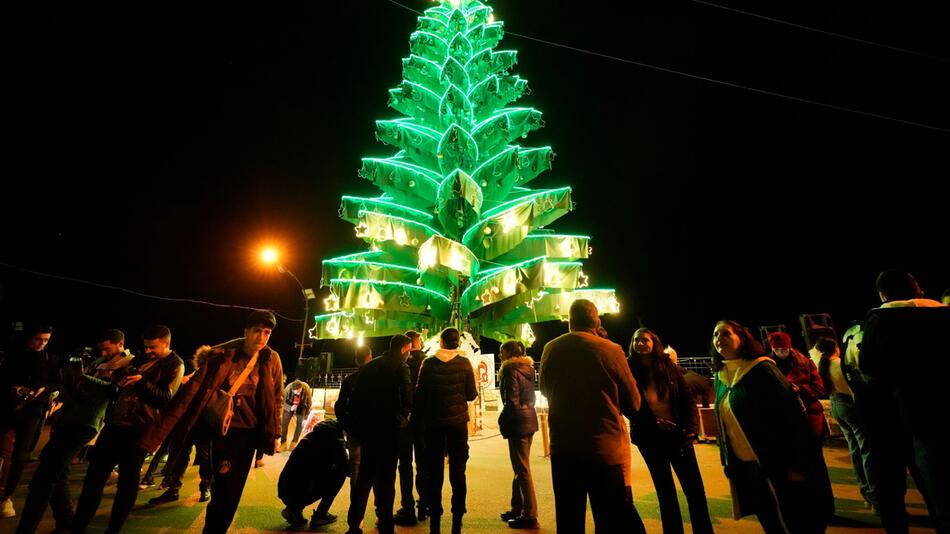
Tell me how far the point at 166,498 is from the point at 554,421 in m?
5.61

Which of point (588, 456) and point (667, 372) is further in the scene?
point (667, 372)

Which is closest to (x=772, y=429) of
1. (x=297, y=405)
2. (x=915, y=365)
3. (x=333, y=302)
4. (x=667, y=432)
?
(x=667, y=432)

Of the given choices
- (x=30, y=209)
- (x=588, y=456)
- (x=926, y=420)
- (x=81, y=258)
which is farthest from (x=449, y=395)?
(x=81, y=258)

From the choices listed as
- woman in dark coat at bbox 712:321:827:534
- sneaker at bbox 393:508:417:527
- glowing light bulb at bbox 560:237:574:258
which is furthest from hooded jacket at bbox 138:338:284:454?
glowing light bulb at bbox 560:237:574:258

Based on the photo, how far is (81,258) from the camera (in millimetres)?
19031

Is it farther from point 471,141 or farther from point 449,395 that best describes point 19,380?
point 471,141

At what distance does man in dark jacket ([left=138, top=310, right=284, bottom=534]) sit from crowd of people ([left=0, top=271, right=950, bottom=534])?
0.01m

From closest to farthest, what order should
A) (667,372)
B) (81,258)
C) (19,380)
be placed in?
(667,372) → (19,380) → (81,258)

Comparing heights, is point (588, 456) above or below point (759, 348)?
below

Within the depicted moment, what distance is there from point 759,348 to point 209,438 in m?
4.63

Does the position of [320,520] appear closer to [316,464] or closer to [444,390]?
[316,464]

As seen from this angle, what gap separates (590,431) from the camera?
272 cm

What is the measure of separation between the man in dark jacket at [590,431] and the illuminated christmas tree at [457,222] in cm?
831

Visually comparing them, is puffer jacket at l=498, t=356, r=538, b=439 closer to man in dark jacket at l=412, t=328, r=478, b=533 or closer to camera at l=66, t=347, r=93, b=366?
man in dark jacket at l=412, t=328, r=478, b=533
